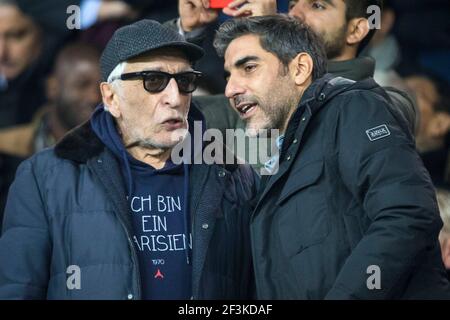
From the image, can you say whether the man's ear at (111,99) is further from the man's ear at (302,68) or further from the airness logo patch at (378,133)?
the airness logo patch at (378,133)

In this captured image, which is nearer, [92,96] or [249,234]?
[249,234]

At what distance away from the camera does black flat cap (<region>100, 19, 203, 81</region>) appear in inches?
138

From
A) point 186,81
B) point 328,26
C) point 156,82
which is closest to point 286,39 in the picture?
point 186,81

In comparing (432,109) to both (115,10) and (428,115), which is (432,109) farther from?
(115,10)

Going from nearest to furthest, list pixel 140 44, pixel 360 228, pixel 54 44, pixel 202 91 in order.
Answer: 1. pixel 360 228
2. pixel 140 44
3. pixel 202 91
4. pixel 54 44

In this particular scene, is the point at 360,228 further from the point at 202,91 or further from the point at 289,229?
the point at 202,91

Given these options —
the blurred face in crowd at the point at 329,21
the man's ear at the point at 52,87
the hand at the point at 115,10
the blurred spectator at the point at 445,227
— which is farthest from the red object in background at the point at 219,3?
the blurred spectator at the point at 445,227

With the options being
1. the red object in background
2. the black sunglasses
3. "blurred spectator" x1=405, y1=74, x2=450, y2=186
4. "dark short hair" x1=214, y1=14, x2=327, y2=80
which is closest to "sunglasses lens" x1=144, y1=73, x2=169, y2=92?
the black sunglasses

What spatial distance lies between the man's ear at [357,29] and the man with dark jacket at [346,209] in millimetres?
879

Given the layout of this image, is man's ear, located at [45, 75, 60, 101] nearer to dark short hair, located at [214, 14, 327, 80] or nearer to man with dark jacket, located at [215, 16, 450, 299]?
dark short hair, located at [214, 14, 327, 80]

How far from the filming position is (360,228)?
128 inches

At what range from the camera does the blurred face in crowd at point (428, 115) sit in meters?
5.66
